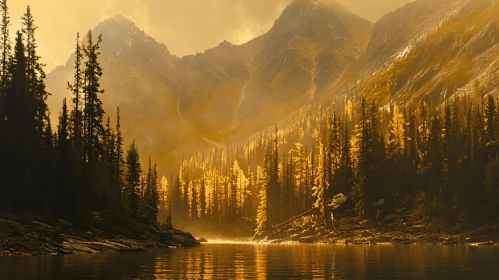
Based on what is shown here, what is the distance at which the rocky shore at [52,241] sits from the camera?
39847 millimetres

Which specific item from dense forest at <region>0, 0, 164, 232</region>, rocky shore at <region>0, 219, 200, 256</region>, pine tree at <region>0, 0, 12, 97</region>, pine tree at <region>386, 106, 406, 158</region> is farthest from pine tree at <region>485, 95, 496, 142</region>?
pine tree at <region>0, 0, 12, 97</region>

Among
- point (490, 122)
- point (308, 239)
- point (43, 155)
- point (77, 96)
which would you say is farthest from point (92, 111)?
point (490, 122)

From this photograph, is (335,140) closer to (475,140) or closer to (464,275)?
(475,140)

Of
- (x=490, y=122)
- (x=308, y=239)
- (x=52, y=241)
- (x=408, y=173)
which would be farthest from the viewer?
(x=408, y=173)

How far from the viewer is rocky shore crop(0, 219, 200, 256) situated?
39.8 meters

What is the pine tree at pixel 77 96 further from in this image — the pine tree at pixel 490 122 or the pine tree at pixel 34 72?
the pine tree at pixel 490 122

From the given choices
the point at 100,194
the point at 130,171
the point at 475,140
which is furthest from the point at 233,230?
the point at 100,194

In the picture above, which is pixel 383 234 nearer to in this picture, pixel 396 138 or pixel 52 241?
pixel 396 138

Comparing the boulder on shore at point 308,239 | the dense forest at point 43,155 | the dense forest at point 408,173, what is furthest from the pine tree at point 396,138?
the dense forest at point 43,155

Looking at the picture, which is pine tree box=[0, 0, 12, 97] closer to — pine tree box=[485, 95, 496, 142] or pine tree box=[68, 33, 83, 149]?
pine tree box=[68, 33, 83, 149]

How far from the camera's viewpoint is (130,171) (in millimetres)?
92875

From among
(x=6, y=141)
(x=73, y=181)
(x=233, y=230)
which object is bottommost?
(x=233, y=230)

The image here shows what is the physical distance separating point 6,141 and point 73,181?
28.6 ft

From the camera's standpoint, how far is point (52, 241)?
1700 inches
